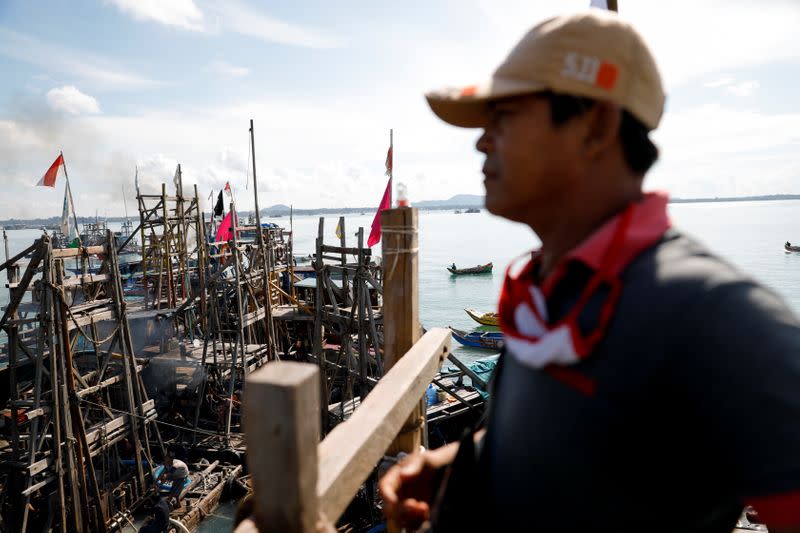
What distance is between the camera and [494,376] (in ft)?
4.96

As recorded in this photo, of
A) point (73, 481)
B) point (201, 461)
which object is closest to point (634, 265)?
point (73, 481)

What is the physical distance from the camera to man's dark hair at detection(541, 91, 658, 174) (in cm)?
116

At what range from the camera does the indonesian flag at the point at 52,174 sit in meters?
17.6

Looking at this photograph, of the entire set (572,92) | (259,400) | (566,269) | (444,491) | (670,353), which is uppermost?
(572,92)

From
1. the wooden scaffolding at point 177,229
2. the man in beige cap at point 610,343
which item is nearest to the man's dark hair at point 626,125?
the man in beige cap at point 610,343

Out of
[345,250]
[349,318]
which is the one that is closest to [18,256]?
[345,250]

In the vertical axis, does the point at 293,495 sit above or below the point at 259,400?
below

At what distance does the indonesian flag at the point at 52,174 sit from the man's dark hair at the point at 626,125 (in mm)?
21459

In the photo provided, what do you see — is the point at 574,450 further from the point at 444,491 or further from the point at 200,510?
the point at 200,510

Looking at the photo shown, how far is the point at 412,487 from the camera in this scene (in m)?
1.66

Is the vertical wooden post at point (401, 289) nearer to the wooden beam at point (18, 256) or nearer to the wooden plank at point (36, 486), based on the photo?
the wooden beam at point (18, 256)

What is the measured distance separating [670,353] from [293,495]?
0.85m

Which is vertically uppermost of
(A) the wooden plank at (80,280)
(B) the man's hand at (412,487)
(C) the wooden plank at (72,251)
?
(C) the wooden plank at (72,251)

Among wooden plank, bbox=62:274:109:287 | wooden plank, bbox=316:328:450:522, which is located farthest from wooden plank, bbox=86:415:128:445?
wooden plank, bbox=316:328:450:522
